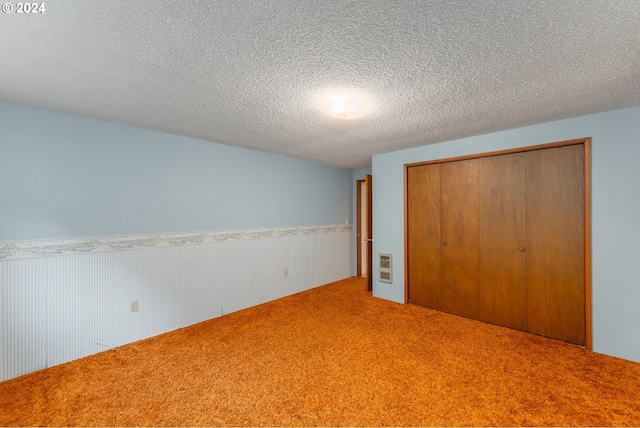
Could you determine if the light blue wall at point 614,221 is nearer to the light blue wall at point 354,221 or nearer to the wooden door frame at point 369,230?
the wooden door frame at point 369,230

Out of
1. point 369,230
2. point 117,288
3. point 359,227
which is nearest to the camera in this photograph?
→ point 117,288

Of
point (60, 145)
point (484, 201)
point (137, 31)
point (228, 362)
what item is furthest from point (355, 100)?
point (60, 145)

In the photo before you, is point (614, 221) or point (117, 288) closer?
point (614, 221)

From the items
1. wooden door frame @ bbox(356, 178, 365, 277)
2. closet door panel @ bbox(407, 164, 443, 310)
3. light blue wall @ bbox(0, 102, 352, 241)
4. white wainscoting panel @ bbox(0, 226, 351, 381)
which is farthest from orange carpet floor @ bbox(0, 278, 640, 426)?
wooden door frame @ bbox(356, 178, 365, 277)

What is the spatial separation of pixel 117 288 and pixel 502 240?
4.17 m

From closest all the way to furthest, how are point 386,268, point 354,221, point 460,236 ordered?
point 460,236 → point 386,268 → point 354,221

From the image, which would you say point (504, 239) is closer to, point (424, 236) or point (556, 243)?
point (556, 243)

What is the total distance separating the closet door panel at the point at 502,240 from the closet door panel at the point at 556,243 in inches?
3.0

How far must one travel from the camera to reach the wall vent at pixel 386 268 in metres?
3.97

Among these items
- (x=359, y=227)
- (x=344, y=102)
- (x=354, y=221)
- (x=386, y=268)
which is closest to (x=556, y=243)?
(x=386, y=268)

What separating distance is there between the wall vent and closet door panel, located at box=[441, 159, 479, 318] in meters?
0.74

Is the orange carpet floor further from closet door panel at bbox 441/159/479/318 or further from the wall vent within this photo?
the wall vent

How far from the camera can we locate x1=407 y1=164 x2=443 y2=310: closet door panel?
3.56m

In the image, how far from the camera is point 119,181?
2713 mm
